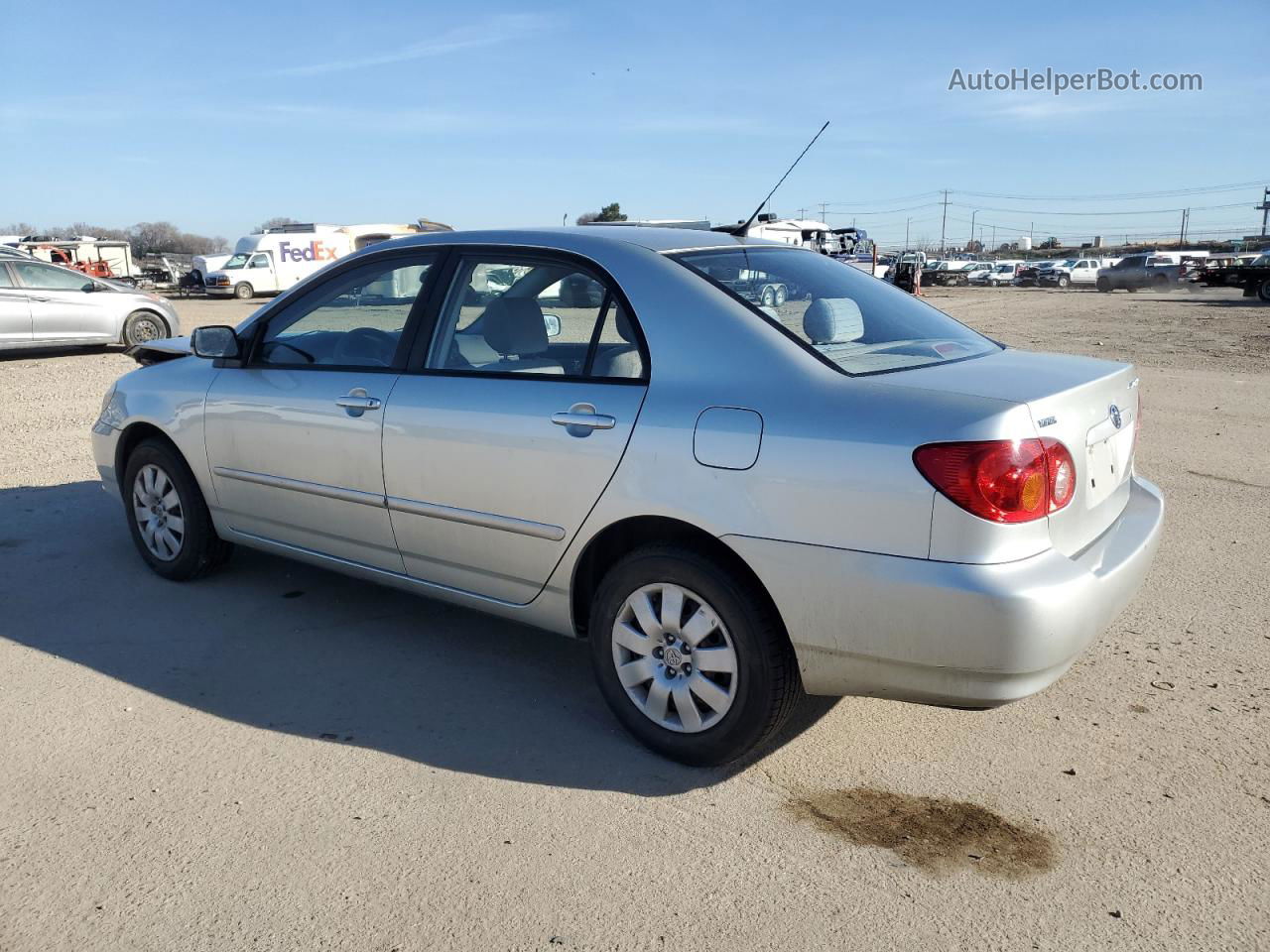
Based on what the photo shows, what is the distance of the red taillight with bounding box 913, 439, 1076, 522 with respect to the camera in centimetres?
275

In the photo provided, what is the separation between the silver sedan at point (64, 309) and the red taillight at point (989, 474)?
14.1 metres

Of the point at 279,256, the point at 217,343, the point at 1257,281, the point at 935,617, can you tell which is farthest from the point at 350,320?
the point at 279,256

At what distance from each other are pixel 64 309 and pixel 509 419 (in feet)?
44.1

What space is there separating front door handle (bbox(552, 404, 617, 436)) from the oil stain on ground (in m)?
1.29

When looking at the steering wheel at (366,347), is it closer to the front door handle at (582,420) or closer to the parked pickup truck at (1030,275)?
the front door handle at (582,420)

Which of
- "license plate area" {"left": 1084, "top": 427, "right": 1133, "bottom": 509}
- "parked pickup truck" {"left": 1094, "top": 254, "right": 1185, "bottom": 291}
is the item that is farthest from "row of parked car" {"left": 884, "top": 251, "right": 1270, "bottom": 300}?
"license plate area" {"left": 1084, "top": 427, "right": 1133, "bottom": 509}

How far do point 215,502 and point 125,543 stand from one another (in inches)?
52.5

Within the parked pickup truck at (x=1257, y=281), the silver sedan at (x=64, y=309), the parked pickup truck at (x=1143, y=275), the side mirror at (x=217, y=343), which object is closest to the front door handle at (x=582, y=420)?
the side mirror at (x=217, y=343)

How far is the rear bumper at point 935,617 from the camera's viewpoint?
2.76 metres

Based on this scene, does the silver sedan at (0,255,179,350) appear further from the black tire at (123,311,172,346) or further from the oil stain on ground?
the oil stain on ground

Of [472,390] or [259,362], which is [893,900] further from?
[259,362]

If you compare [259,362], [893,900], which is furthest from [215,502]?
[893,900]

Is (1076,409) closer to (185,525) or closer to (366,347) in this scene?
(366,347)

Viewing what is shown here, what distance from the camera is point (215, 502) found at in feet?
15.9
